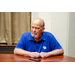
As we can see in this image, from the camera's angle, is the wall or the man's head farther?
the wall

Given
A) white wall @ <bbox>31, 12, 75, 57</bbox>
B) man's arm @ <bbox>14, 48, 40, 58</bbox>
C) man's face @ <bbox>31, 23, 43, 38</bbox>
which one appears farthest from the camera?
white wall @ <bbox>31, 12, 75, 57</bbox>

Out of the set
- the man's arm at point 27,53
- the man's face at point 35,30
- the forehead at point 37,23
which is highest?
the forehead at point 37,23

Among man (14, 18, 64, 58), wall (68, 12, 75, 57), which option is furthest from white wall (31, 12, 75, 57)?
man (14, 18, 64, 58)

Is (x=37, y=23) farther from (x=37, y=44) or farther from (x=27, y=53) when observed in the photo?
(x=27, y=53)

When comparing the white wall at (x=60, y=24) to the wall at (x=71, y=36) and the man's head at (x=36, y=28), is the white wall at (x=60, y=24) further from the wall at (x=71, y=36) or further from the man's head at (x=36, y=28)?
the man's head at (x=36, y=28)

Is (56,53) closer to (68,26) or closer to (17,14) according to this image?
(68,26)

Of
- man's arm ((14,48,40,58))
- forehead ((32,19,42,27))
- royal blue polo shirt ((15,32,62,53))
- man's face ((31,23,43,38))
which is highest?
forehead ((32,19,42,27))

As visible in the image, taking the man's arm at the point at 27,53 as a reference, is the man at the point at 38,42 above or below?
above

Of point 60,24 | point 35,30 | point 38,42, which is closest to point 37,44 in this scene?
point 38,42

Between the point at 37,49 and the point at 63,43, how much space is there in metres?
1.44

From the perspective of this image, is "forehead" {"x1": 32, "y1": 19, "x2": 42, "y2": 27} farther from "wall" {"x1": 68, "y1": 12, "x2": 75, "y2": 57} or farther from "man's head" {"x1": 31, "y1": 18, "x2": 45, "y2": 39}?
"wall" {"x1": 68, "y1": 12, "x2": 75, "y2": 57}

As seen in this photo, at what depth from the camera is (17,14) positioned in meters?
2.97

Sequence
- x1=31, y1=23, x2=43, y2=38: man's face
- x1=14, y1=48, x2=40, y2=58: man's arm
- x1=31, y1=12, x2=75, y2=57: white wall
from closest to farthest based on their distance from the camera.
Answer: x1=14, y1=48, x2=40, y2=58: man's arm
x1=31, y1=23, x2=43, y2=38: man's face
x1=31, y1=12, x2=75, y2=57: white wall

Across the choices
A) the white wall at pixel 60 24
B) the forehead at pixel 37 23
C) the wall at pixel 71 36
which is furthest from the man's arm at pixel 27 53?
the wall at pixel 71 36
